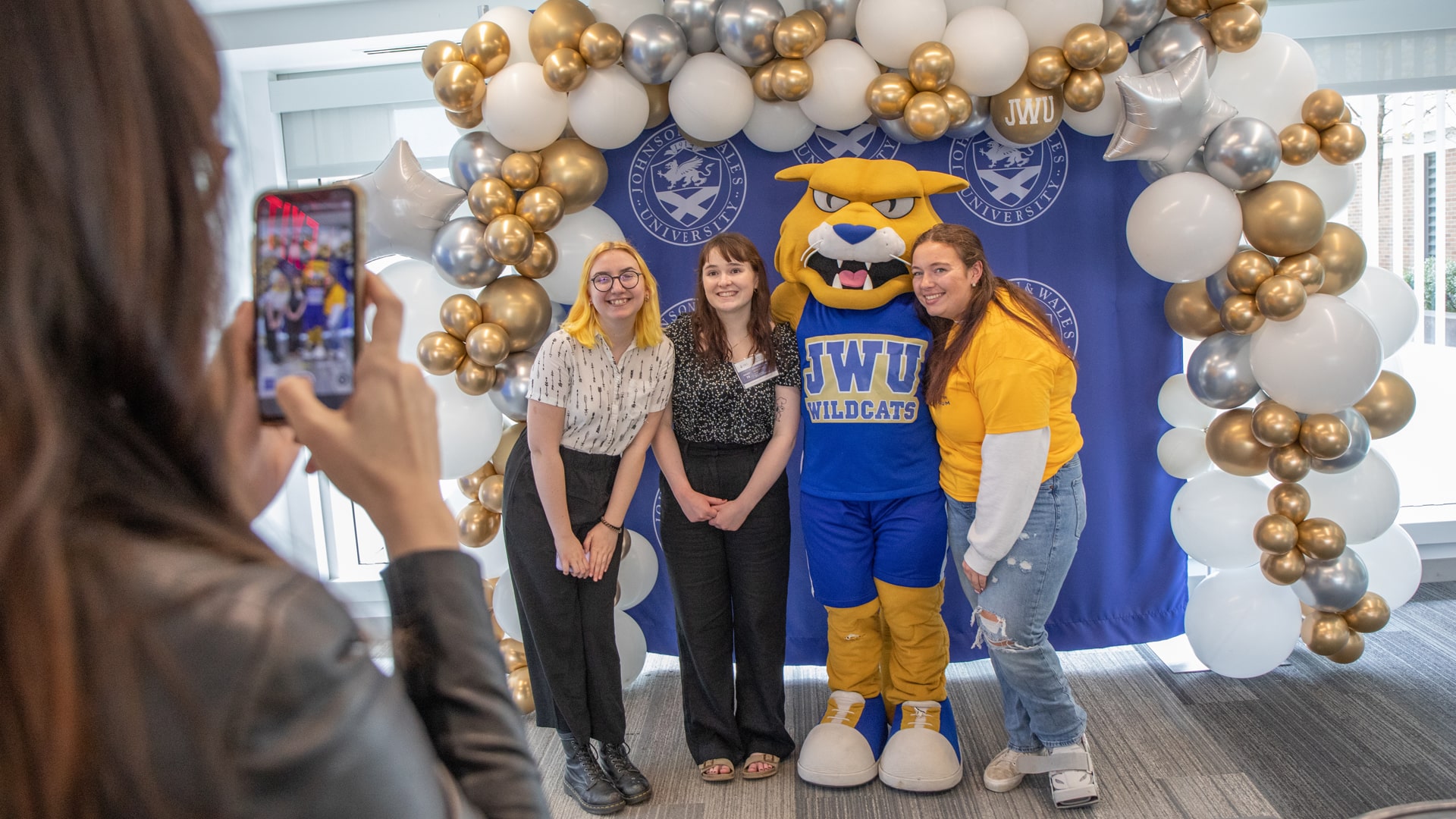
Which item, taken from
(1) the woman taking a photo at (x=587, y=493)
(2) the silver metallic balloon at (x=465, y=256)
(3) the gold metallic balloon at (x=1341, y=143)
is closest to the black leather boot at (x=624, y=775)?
(1) the woman taking a photo at (x=587, y=493)

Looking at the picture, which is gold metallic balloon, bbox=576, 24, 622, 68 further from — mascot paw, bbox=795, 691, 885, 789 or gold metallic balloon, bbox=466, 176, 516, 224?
mascot paw, bbox=795, 691, 885, 789

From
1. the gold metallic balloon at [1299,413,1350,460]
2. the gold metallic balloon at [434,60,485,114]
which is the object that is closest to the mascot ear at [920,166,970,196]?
the gold metallic balloon at [434,60,485,114]

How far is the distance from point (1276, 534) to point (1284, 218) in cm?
83

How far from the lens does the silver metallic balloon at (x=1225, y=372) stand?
104 inches

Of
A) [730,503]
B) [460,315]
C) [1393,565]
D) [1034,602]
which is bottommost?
[1393,565]

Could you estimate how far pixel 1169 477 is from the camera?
3.15 metres

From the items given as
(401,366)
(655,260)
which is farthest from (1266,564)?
(401,366)

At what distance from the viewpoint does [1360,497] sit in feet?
8.95

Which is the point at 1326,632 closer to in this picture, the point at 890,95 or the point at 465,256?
the point at 890,95

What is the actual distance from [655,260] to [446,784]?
265cm

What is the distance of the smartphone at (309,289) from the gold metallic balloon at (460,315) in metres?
1.91

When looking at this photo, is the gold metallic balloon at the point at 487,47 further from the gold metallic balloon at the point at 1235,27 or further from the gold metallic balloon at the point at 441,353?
the gold metallic balloon at the point at 1235,27

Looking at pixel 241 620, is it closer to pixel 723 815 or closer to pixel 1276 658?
pixel 723 815

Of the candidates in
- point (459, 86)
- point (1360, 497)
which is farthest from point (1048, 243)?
point (459, 86)
